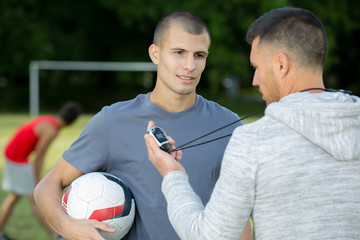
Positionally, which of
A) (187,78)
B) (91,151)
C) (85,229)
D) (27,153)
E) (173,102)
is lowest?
(27,153)

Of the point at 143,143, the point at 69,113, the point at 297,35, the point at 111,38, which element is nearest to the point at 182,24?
the point at 143,143

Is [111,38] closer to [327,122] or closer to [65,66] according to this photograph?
[65,66]

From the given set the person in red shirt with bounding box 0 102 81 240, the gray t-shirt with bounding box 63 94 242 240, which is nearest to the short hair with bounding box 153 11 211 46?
the gray t-shirt with bounding box 63 94 242 240

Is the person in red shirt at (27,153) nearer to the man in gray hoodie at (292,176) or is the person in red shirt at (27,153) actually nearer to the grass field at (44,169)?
the grass field at (44,169)

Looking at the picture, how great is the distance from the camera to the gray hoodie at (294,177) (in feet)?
6.08

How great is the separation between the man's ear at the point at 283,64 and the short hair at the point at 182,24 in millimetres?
1241

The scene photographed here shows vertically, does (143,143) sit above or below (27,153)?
above

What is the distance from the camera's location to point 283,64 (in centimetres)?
204

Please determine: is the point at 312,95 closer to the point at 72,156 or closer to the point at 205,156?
the point at 205,156

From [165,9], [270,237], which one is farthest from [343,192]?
[165,9]

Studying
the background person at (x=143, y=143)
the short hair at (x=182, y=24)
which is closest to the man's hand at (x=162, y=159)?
the background person at (x=143, y=143)

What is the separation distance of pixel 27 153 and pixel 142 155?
5.07 meters

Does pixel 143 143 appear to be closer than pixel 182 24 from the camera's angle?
Yes

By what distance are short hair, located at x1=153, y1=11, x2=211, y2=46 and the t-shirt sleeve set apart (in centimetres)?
75
